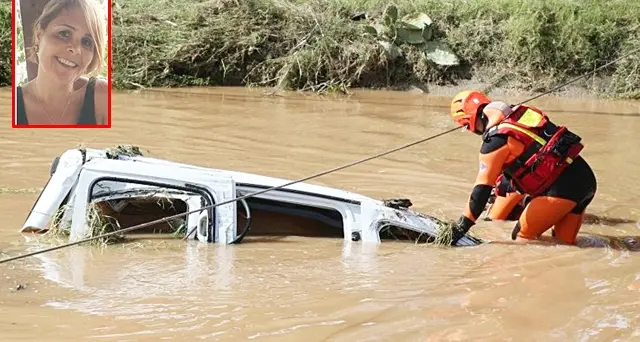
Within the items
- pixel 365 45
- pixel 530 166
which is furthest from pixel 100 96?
pixel 365 45

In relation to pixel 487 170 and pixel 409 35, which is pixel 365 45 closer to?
pixel 409 35

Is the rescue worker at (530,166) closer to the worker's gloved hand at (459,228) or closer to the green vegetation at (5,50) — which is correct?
the worker's gloved hand at (459,228)

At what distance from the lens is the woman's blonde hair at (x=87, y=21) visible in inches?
279

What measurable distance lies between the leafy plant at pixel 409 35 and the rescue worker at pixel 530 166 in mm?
9383

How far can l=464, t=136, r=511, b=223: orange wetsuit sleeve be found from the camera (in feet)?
20.7

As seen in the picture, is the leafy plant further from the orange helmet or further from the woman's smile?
the woman's smile

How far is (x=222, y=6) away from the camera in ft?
54.9

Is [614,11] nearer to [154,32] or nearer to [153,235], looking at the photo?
[154,32]

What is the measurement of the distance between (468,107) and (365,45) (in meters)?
9.50

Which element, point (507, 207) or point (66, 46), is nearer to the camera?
point (66, 46)

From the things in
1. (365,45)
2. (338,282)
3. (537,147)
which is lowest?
(338,282)

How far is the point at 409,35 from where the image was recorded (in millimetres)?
16141

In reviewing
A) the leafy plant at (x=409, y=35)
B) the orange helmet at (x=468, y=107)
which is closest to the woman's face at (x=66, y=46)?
the orange helmet at (x=468, y=107)

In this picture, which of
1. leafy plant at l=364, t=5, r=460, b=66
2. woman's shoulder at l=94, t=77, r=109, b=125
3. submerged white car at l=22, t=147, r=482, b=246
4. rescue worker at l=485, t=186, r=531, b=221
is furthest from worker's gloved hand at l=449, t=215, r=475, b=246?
leafy plant at l=364, t=5, r=460, b=66
